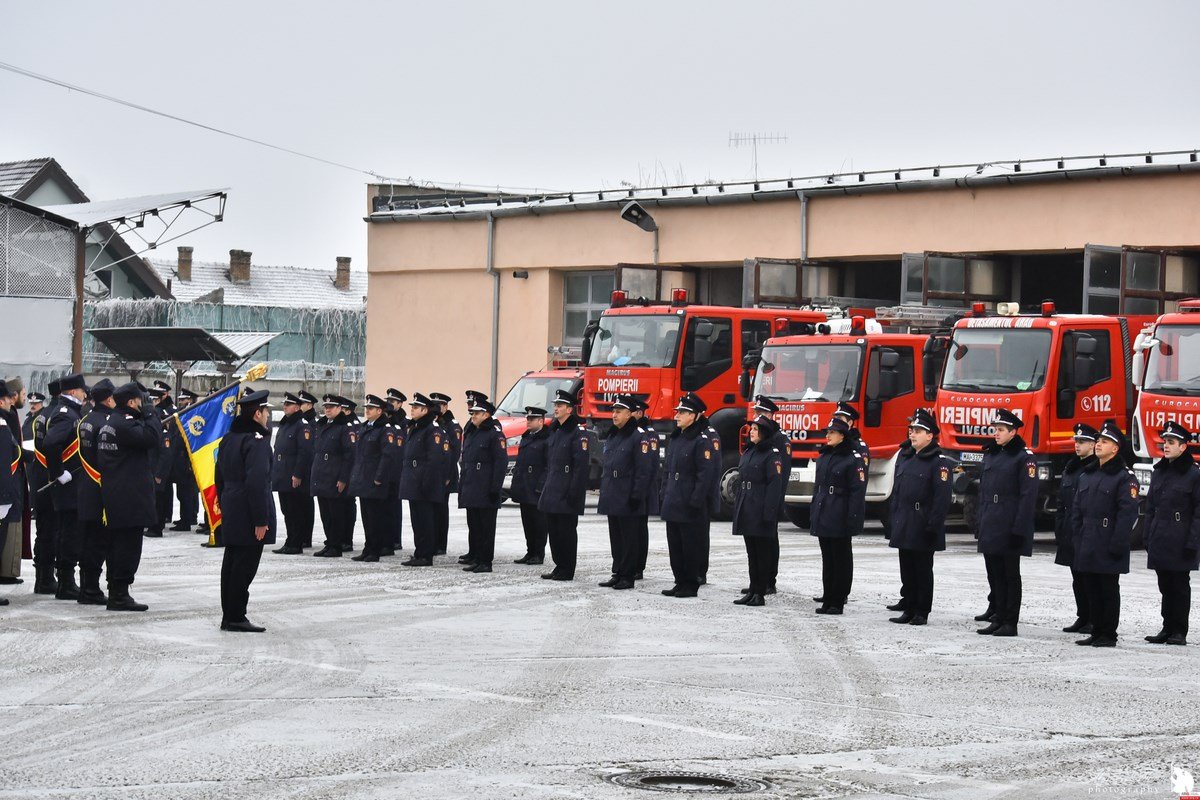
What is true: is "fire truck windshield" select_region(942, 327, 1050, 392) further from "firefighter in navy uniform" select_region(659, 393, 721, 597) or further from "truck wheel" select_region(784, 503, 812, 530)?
"firefighter in navy uniform" select_region(659, 393, 721, 597)

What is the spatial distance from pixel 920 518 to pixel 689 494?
92.6 inches

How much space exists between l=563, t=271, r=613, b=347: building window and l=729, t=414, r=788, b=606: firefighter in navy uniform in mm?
21763

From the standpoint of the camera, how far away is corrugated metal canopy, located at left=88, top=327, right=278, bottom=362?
31.1 m

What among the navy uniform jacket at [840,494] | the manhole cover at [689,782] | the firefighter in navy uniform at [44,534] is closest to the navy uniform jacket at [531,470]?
the navy uniform jacket at [840,494]

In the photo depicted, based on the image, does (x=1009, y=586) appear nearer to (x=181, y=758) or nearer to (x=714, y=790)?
(x=714, y=790)

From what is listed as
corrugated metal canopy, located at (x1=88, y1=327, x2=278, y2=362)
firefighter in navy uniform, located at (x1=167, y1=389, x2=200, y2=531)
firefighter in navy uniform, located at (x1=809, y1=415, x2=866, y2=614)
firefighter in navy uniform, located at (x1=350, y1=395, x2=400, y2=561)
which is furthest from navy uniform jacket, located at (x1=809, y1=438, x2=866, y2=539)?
corrugated metal canopy, located at (x1=88, y1=327, x2=278, y2=362)

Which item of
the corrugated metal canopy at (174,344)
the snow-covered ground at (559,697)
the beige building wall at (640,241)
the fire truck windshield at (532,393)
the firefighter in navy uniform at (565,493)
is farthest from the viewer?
the corrugated metal canopy at (174,344)

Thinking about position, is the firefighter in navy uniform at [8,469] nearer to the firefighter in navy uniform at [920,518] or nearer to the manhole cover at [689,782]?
the firefighter in navy uniform at [920,518]

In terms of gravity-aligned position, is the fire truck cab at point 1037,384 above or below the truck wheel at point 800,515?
above

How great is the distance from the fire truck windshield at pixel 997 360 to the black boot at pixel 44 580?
36.8 ft

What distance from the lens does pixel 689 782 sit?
7234 millimetres

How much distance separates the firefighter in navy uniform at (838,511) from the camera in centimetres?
1354

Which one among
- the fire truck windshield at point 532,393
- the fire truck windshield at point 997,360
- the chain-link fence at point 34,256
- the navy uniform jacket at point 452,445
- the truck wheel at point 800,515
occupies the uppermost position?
the chain-link fence at point 34,256

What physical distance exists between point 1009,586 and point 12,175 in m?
37.2
